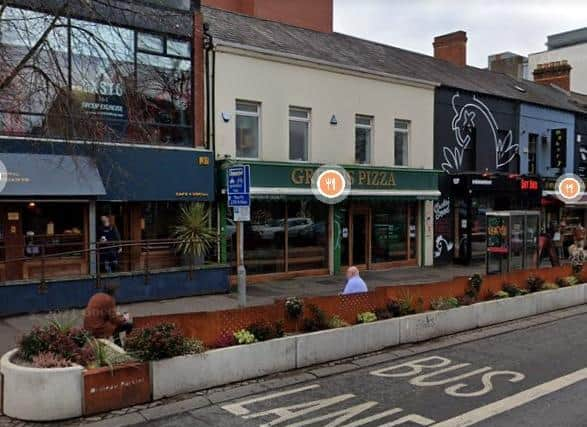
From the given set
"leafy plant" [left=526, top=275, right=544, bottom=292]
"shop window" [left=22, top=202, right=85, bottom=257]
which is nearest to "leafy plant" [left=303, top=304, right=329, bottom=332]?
"leafy plant" [left=526, top=275, right=544, bottom=292]

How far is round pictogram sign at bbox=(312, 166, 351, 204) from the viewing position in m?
16.9

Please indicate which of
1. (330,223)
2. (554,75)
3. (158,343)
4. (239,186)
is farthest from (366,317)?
(554,75)

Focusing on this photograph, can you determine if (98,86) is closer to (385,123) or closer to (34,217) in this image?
(34,217)

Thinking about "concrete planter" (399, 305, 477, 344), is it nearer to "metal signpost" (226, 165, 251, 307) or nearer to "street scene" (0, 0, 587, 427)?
"street scene" (0, 0, 587, 427)

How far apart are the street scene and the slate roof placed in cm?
16

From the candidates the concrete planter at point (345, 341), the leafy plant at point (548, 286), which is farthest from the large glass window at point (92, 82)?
the leafy plant at point (548, 286)

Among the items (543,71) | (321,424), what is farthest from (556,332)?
(543,71)

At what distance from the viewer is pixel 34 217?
12719mm

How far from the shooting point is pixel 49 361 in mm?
6215

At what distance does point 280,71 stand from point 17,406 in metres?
12.4

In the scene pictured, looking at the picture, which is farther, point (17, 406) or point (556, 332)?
point (556, 332)

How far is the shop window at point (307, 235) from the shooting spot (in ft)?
55.8

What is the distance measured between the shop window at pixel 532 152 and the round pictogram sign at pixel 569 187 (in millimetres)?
1569

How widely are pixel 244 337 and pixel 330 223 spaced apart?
10.4 m
